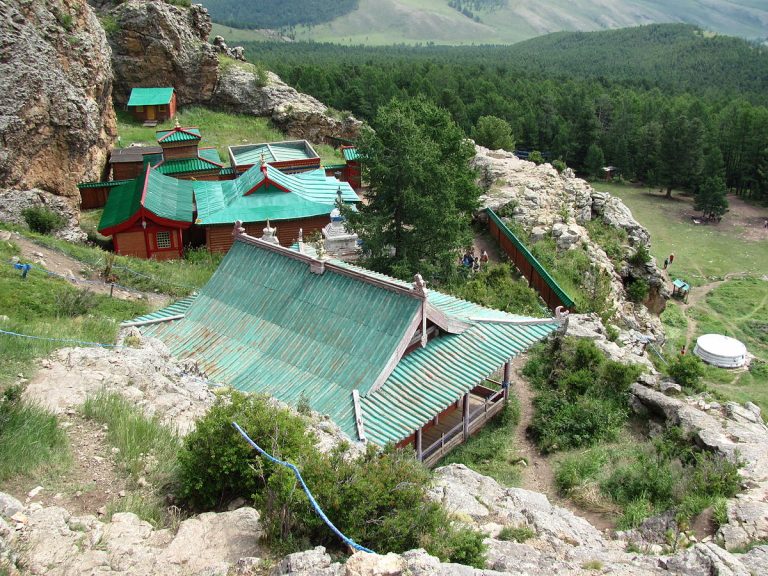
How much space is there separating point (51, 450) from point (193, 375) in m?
5.45

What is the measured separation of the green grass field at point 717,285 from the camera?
1310 inches

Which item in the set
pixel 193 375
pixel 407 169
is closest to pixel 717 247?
pixel 407 169

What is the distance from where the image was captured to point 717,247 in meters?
53.9

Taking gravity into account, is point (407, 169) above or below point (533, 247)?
above

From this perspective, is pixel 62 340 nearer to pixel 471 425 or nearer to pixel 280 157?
pixel 471 425

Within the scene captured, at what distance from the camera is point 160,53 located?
56.0 metres

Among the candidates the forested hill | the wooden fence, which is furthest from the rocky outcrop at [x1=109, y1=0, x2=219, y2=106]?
the forested hill

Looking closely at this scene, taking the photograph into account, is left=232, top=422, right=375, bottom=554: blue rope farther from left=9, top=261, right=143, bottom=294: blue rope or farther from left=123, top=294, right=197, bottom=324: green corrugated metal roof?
left=9, top=261, right=143, bottom=294: blue rope

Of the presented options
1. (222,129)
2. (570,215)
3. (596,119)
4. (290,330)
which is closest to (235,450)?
(290,330)

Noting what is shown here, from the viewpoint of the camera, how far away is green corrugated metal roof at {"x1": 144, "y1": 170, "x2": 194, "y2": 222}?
32938 millimetres

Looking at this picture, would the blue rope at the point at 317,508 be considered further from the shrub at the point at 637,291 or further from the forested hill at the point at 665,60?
the forested hill at the point at 665,60

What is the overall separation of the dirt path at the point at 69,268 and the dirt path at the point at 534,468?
13406 mm

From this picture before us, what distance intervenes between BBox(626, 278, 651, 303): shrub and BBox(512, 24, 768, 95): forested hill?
8440cm

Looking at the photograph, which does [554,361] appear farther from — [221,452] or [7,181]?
[7,181]
